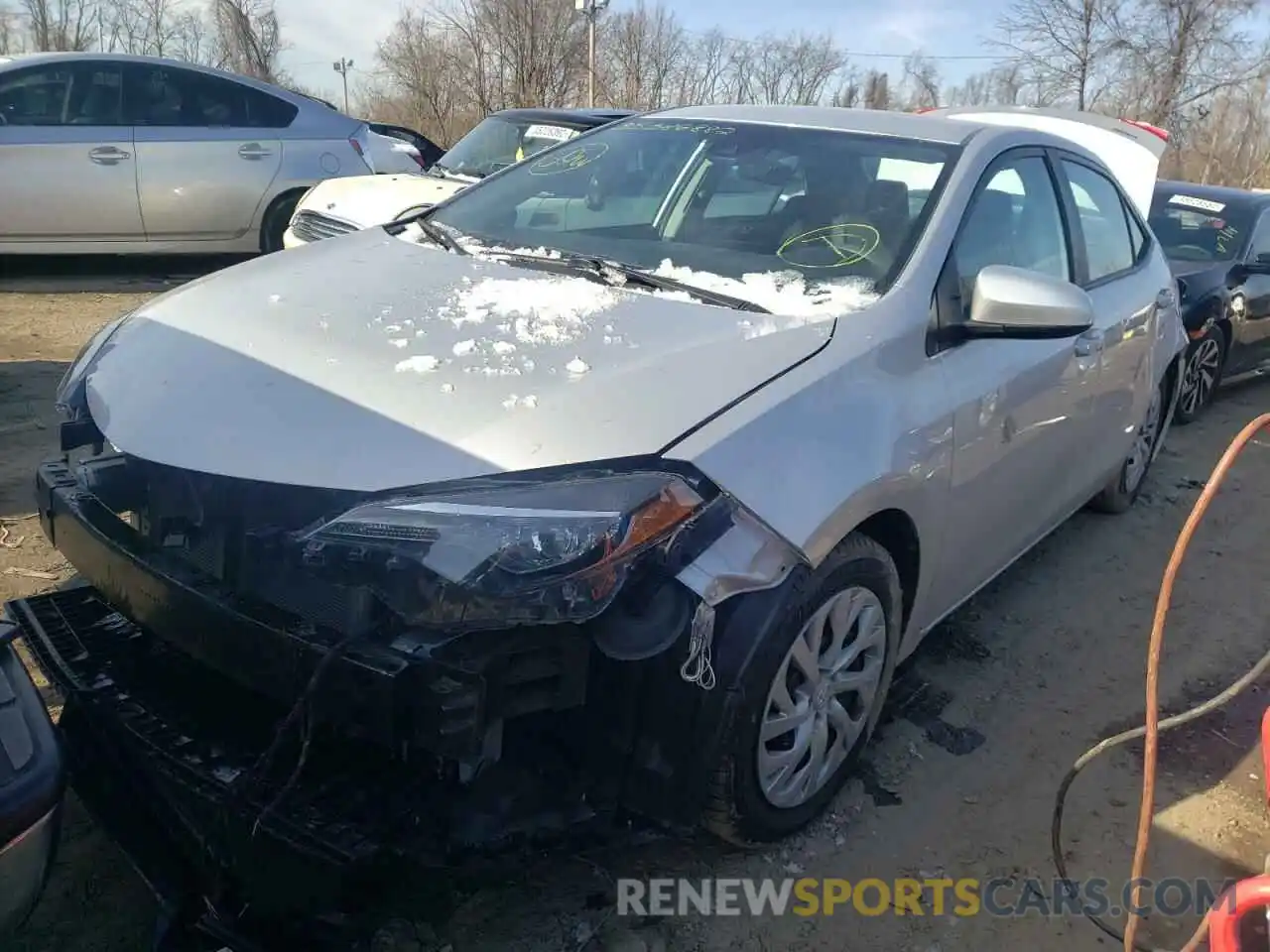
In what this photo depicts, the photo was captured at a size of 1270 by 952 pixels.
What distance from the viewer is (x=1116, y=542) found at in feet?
15.0

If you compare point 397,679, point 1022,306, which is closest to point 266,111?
point 1022,306

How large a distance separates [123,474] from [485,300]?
3.03ft

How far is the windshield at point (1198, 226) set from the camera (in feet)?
23.0

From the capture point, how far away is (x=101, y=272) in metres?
8.51

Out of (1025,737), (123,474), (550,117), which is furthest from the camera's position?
(550,117)

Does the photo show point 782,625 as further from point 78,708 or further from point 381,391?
point 78,708

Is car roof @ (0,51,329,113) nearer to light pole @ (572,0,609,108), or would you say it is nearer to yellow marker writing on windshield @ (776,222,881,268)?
yellow marker writing on windshield @ (776,222,881,268)

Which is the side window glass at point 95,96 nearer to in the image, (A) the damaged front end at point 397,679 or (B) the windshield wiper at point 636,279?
(B) the windshield wiper at point 636,279

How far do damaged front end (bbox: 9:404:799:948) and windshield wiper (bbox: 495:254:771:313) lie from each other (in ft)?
2.40

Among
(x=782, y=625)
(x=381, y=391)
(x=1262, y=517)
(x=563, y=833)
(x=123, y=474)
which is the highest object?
(x=381, y=391)

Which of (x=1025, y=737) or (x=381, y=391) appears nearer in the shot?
(x=381, y=391)

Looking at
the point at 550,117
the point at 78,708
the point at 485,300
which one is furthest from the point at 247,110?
the point at 78,708

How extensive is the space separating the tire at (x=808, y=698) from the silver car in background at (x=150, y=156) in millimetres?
6851

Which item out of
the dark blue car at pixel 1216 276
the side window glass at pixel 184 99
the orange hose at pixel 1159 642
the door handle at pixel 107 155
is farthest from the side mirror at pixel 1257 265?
the door handle at pixel 107 155
